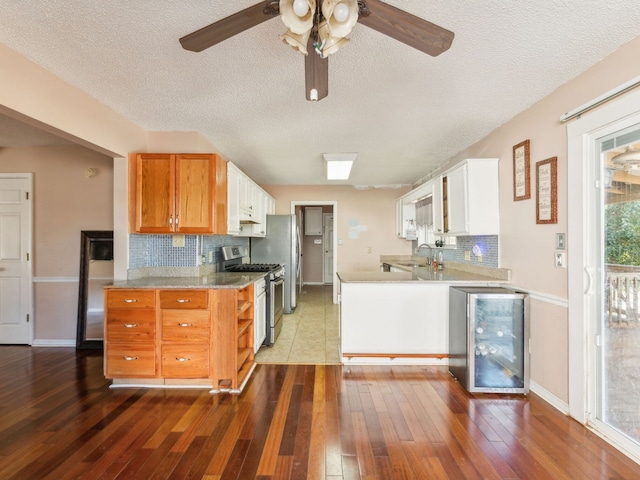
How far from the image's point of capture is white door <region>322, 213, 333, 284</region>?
8516 millimetres

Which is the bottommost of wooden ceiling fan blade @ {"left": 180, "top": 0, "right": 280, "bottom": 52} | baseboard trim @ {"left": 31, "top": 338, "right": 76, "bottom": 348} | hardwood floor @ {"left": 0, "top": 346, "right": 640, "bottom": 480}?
hardwood floor @ {"left": 0, "top": 346, "right": 640, "bottom": 480}

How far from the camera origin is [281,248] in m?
5.13

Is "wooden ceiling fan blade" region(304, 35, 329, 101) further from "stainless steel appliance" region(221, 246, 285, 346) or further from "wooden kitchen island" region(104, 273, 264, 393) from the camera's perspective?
"stainless steel appliance" region(221, 246, 285, 346)

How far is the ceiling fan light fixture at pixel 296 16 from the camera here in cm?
114

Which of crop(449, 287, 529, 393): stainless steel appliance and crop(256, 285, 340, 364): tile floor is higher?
crop(449, 287, 529, 393): stainless steel appliance

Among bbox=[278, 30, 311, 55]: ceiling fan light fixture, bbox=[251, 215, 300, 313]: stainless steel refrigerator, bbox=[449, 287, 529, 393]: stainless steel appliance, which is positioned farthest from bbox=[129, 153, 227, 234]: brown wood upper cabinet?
bbox=[449, 287, 529, 393]: stainless steel appliance

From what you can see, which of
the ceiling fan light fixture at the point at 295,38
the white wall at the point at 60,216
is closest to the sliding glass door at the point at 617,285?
the ceiling fan light fixture at the point at 295,38

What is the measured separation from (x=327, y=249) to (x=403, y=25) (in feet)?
24.4

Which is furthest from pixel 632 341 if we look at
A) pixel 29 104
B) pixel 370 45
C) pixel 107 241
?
pixel 107 241

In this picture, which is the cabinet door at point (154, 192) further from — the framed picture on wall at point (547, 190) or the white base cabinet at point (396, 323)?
the framed picture on wall at point (547, 190)

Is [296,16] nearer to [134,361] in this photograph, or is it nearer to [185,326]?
[185,326]

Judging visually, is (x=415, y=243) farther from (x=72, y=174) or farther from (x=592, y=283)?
(x=72, y=174)

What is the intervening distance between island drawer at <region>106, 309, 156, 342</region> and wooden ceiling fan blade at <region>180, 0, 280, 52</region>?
2.01 meters

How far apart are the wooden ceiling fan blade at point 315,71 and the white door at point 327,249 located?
699 centimetres
